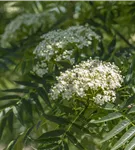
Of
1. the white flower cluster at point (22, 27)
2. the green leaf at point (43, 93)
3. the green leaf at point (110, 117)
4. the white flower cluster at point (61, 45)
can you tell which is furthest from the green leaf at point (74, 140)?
the white flower cluster at point (22, 27)

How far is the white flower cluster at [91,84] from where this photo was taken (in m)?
1.84

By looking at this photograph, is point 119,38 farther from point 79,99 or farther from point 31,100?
point 79,99

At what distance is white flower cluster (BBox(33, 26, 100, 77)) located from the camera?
87.4 inches

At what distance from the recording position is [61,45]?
87.4 inches

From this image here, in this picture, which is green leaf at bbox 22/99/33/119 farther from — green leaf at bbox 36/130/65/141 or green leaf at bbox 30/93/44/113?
green leaf at bbox 36/130/65/141

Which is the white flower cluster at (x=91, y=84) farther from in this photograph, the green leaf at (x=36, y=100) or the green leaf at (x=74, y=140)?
the green leaf at (x=36, y=100)

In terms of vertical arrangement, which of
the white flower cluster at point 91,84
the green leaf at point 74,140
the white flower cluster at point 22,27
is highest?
the white flower cluster at point 91,84

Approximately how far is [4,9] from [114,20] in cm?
87

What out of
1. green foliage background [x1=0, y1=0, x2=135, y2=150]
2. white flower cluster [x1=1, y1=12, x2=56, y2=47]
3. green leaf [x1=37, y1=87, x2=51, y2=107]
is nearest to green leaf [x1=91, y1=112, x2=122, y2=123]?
Result: green foliage background [x1=0, y1=0, x2=135, y2=150]

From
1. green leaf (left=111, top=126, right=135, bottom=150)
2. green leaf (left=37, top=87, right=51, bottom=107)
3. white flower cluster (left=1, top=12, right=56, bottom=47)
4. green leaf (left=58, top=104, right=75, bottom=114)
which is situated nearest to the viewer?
green leaf (left=111, top=126, right=135, bottom=150)

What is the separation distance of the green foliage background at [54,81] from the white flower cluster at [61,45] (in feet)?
0.17

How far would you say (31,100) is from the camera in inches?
89.2

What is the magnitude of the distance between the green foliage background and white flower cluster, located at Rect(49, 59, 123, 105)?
0.18 feet

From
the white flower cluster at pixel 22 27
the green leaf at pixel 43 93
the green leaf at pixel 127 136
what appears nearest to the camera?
the green leaf at pixel 127 136
